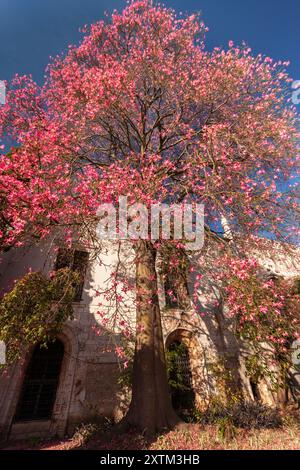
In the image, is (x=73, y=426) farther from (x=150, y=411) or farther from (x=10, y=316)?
(x=10, y=316)

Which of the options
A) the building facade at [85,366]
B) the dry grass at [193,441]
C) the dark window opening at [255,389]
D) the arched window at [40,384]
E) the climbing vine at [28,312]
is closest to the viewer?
the dry grass at [193,441]

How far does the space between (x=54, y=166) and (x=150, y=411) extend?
7.76 metres

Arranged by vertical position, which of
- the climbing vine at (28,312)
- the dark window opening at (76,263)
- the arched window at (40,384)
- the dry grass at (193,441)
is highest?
the dark window opening at (76,263)

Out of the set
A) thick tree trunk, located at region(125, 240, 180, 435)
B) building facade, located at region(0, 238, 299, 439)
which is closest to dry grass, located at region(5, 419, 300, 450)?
thick tree trunk, located at region(125, 240, 180, 435)

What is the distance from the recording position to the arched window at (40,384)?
313 inches

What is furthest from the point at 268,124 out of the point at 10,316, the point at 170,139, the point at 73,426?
the point at 73,426

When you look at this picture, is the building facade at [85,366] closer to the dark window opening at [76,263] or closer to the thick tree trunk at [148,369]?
the dark window opening at [76,263]

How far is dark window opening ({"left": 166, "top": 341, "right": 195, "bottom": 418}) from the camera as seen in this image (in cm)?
929

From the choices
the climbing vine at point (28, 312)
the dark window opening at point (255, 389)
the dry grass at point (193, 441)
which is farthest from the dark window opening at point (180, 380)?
the climbing vine at point (28, 312)

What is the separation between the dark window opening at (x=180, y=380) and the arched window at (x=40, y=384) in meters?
4.49

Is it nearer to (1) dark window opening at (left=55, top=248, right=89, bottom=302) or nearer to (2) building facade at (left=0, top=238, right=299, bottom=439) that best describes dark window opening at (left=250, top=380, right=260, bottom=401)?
(2) building facade at (left=0, top=238, right=299, bottom=439)

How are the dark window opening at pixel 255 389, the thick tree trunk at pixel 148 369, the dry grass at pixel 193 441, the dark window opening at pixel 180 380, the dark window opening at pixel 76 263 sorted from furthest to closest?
the dark window opening at pixel 255 389
the dark window opening at pixel 76 263
the dark window opening at pixel 180 380
the thick tree trunk at pixel 148 369
the dry grass at pixel 193 441

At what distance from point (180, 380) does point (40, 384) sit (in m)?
5.60

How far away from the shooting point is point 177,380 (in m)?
9.78
